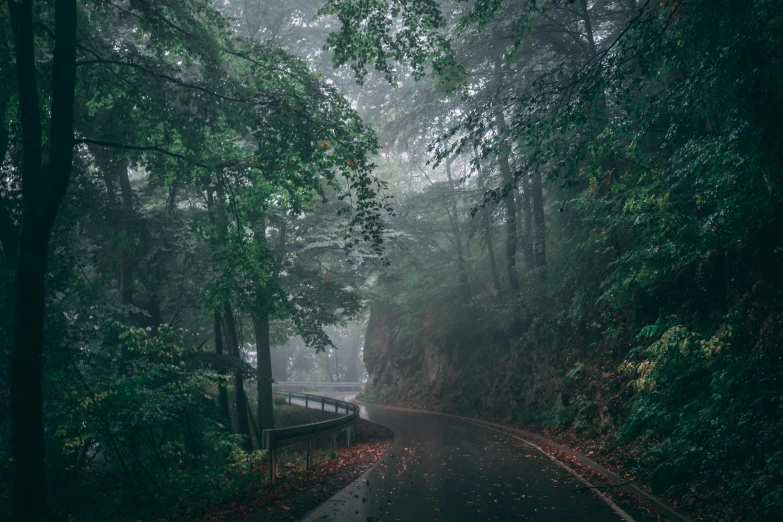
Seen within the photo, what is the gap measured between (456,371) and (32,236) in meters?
22.3

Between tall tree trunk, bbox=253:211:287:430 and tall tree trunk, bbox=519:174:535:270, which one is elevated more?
tall tree trunk, bbox=519:174:535:270

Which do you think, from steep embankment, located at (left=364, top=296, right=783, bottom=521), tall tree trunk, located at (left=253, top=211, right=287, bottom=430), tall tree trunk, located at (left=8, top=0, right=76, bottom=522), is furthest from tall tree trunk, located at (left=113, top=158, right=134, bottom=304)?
steep embankment, located at (left=364, top=296, right=783, bottom=521)

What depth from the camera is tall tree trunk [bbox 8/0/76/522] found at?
22.6 feet

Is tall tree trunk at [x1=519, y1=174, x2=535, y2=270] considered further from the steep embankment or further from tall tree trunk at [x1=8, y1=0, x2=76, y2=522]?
tall tree trunk at [x1=8, y1=0, x2=76, y2=522]

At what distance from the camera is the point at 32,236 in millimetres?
7195

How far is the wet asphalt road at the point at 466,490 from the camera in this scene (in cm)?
705

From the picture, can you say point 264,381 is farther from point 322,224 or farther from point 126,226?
point 126,226

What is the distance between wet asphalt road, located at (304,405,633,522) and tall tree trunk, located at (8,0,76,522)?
3919 mm

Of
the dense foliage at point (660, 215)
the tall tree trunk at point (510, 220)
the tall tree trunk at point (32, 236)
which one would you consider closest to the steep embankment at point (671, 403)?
the dense foliage at point (660, 215)

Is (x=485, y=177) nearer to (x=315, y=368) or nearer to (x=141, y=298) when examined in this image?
(x=141, y=298)

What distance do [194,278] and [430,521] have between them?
13251mm

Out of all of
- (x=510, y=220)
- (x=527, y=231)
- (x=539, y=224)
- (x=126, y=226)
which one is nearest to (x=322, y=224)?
(x=126, y=226)

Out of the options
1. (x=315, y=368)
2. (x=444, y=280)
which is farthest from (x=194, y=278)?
(x=315, y=368)

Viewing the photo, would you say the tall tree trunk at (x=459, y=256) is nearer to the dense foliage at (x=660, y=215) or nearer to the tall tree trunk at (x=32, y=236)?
the dense foliage at (x=660, y=215)
